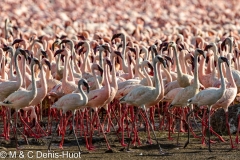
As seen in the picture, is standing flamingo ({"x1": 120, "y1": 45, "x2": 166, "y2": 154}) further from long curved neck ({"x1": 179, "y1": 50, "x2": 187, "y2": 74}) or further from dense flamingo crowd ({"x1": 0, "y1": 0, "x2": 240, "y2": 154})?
long curved neck ({"x1": 179, "y1": 50, "x2": 187, "y2": 74})

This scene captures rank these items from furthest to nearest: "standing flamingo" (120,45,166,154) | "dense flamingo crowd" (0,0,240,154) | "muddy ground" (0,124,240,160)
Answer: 1. "dense flamingo crowd" (0,0,240,154)
2. "standing flamingo" (120,45,166,154)
3. "muddy ground" (0,124,240,160)

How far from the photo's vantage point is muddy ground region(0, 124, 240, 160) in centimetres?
1123

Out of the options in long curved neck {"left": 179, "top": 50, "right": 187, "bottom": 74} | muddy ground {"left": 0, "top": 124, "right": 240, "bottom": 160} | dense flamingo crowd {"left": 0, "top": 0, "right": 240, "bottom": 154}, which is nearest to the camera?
muddy ground {"left": 0, "top": 124, "right": 240, "bottom": 160}

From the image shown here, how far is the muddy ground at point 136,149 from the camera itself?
442 inches

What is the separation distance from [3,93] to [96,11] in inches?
1354

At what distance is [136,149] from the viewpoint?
12.0 meters

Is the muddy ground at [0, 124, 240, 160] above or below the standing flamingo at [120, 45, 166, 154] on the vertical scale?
below

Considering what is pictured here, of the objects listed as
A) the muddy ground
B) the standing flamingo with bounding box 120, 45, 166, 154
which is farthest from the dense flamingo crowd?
the muddy ground

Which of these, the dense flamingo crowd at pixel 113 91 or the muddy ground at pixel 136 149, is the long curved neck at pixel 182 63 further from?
the muddy ground at pixel 136 149

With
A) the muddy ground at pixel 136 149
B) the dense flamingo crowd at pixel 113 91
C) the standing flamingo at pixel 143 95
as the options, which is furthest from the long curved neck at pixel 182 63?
the standing flamingo at pixel 143 95

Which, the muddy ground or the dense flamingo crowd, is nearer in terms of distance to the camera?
the muddy ground

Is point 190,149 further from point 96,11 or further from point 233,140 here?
point 96,11

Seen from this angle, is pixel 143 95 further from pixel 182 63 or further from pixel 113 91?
pixel 182 63

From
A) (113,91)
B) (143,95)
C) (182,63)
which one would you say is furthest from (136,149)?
(182,63)
